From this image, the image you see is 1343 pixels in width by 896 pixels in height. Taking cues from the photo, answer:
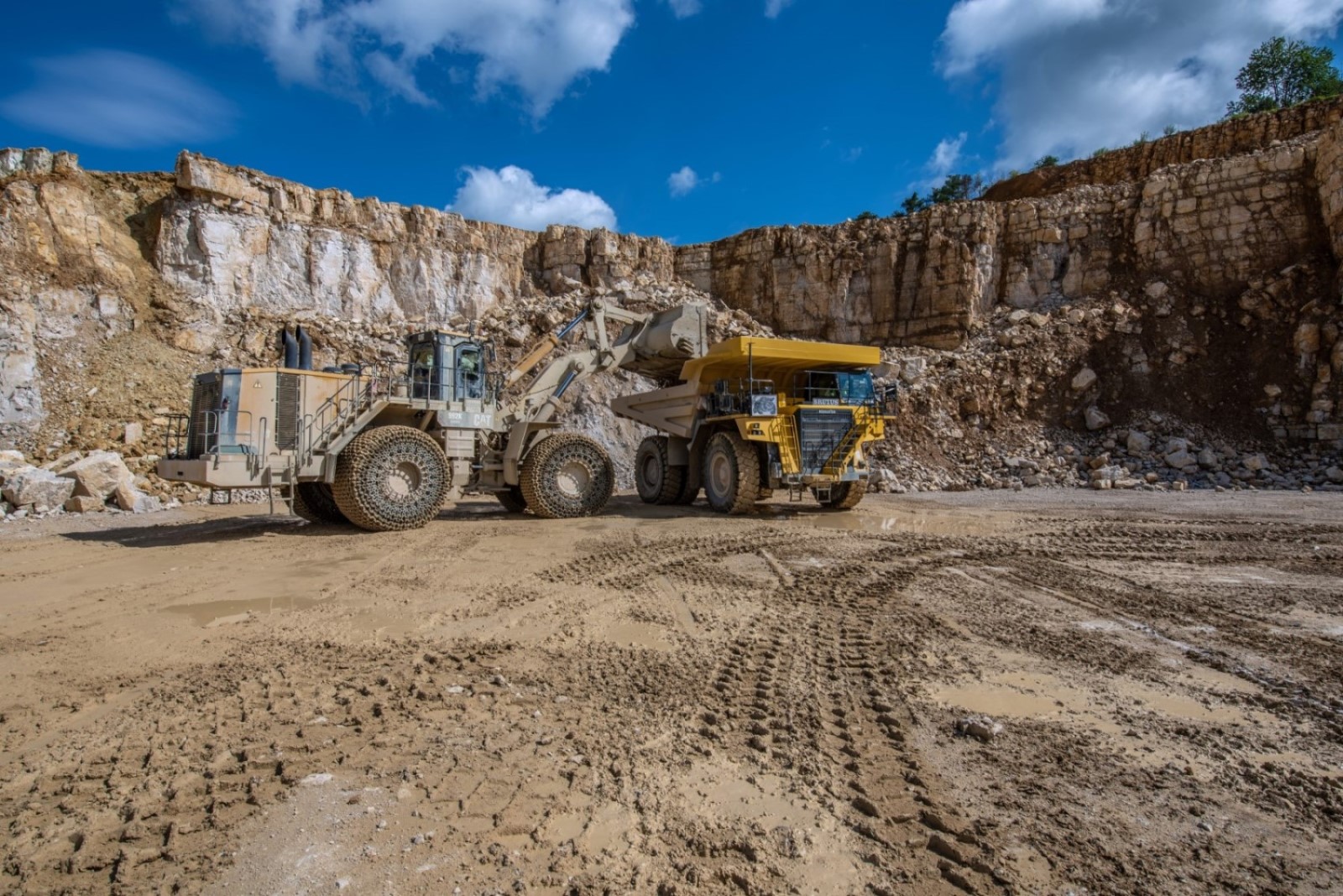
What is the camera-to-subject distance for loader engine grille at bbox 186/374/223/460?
9.41 metres

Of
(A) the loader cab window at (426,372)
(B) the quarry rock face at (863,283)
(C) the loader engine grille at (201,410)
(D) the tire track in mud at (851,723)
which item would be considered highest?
(B) the quarry rock face at (863,283)

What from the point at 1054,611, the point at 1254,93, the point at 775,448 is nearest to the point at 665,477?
the point at 775,448

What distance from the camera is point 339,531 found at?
10.3 meters

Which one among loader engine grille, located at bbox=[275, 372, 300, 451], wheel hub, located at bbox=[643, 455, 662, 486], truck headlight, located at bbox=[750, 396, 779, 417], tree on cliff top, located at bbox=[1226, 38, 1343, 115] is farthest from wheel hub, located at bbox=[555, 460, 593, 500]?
tree on cliff top, located at bbox=[1226, 38, 1343, 115]

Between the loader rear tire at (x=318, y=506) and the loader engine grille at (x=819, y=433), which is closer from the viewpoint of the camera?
the loader rear tire at (x=318, y=506)

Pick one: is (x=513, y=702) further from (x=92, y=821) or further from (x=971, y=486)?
(x=971, y=486)

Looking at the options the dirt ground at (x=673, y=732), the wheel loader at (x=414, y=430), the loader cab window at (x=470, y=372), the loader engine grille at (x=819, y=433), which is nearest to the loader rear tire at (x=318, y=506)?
the wheel loader at (x=414, y=430)

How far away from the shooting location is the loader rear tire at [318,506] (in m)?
11.2

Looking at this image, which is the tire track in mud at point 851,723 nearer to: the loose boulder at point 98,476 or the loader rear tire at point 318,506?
the loader rear tire at point 318,506

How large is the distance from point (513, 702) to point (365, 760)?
82 centimetres

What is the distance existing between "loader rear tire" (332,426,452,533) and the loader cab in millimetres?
1126

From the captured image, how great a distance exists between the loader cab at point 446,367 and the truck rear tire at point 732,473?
4.06m

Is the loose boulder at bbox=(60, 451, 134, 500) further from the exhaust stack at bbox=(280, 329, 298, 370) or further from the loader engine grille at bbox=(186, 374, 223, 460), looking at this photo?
the exhaust stack at bbox=(280, 329, 298, 370)

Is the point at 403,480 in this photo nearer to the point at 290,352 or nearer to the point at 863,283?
the point at 290,352
